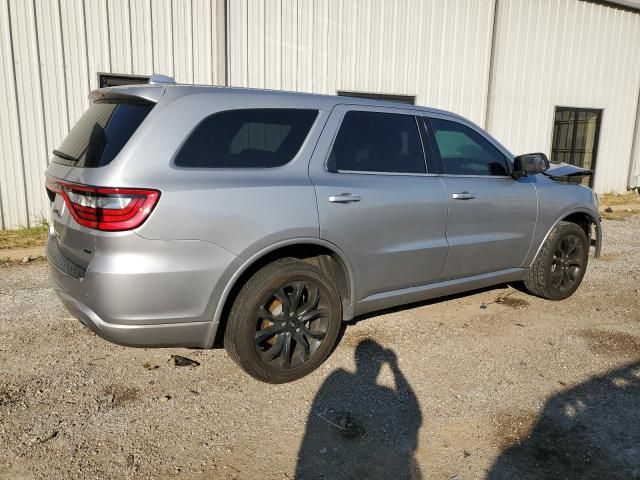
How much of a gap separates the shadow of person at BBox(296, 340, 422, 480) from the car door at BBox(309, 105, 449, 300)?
653 millimetres

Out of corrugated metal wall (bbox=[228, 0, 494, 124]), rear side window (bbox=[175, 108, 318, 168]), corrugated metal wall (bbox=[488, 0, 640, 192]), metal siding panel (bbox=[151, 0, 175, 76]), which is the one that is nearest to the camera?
rear side window (bbox=[175, 108, 318, 168])

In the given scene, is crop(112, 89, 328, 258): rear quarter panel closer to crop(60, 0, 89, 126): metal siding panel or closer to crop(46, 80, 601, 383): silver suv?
crop(46, 80, 601, 383): silver suv

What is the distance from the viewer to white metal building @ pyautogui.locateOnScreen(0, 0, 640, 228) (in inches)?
289

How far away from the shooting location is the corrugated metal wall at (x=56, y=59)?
7137 millimetres

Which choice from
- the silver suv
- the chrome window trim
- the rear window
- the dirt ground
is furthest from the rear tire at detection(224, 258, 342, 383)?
the rear window

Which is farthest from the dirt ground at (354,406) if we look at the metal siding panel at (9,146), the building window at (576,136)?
the building window at (576,136)

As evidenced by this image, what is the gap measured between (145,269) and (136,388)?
101 centimetres

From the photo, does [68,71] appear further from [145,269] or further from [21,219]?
[145,269]

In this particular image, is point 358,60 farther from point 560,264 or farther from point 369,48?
point 560,264

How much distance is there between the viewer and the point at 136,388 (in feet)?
10.9

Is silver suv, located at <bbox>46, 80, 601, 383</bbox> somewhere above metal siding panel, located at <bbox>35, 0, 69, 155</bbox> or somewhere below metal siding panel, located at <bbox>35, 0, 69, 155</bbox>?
below

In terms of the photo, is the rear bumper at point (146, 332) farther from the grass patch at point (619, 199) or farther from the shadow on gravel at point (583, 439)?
the grass patch at point (619, 199)

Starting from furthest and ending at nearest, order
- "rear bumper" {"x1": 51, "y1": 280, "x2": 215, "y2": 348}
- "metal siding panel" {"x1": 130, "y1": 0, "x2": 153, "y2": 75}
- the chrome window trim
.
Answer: "metal siding panel" {"x1": 130, "y1": 0, "x2": 153, "y2": 75} < the chrome window trim < "rear bumper" {"x1": 51, "y1": 280, "x2": 215, "y2": 348}

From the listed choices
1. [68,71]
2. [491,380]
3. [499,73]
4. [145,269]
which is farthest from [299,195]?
[499,73]
